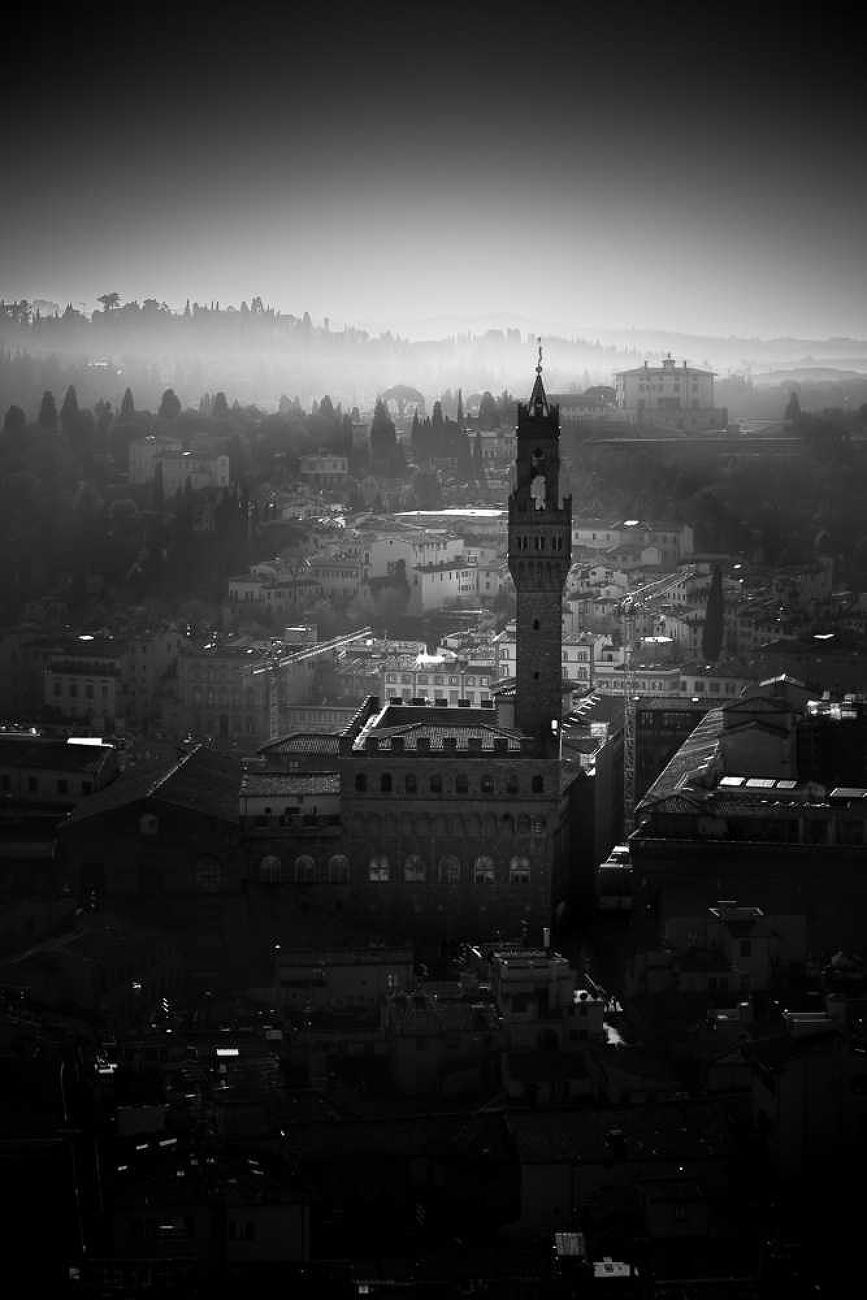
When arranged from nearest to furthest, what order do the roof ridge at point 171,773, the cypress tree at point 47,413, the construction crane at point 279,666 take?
the roof ridge at point 171,773 → the construction crane at point 279,666 → the cypress tree at point 47,413

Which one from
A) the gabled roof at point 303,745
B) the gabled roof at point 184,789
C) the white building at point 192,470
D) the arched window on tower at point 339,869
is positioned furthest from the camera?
the white building at point 192,470

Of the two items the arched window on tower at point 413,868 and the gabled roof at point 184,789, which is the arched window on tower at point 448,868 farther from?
the gabled roof at point 184,789

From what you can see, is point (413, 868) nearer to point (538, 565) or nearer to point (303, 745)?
point (303, 745)

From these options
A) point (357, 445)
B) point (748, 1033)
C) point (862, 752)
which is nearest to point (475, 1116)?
point (748, 1033)

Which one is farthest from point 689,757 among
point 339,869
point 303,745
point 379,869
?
point 339,869

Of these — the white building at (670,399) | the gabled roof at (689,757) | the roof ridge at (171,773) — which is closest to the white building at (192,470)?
the white building at (670,399)

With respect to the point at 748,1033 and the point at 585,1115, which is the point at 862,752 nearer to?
the point at 748,1033
